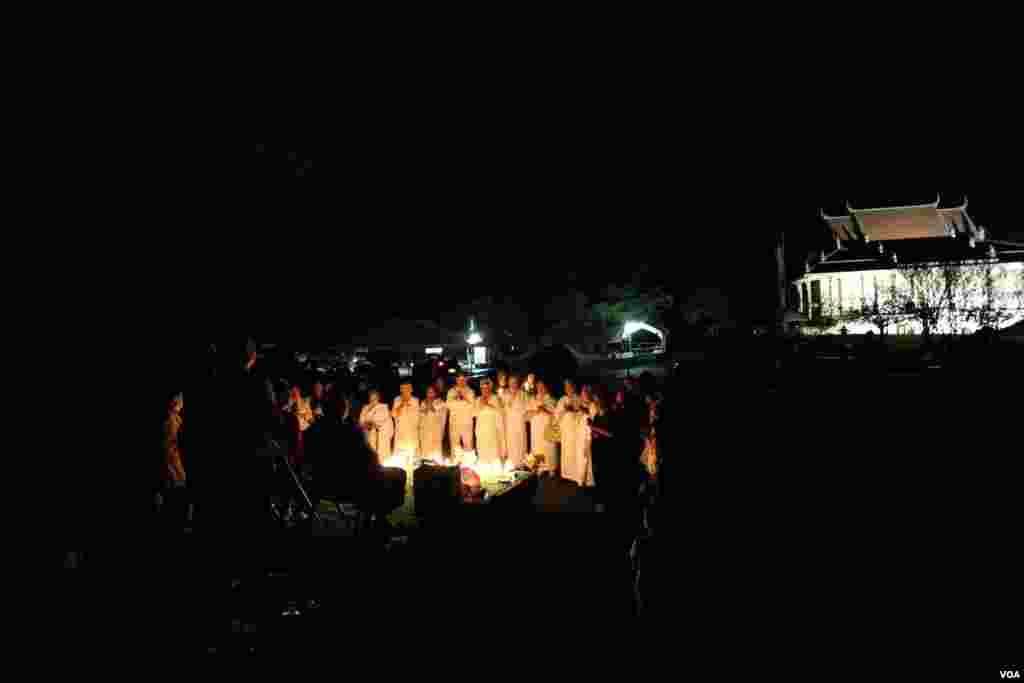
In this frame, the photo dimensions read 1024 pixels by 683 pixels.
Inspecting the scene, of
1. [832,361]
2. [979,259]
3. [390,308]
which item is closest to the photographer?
[832,361]

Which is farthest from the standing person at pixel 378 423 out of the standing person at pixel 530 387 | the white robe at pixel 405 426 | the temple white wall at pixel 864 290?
the temple white wall at pixel 864 290

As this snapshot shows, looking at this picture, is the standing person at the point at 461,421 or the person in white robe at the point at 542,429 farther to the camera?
the standing person at the point at 461,421

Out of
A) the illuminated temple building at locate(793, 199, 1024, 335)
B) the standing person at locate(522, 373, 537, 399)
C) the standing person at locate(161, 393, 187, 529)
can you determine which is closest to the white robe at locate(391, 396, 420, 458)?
the standing person at locate(522, 373, 537, 399)

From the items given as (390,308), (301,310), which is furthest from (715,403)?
(390,308)

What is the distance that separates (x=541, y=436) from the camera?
9.55 meters

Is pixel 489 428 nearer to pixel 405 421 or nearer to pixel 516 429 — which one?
pixel 516 429

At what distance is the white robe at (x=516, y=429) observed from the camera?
10008mm

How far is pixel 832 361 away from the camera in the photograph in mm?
21391

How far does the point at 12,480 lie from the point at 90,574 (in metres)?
0.82

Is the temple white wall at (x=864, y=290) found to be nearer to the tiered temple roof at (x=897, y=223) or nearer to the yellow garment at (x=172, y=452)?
the tiered temple roof at (x=897, y=223)

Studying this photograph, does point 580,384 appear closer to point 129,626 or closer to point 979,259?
point 129,626

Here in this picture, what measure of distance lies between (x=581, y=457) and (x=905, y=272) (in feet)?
121

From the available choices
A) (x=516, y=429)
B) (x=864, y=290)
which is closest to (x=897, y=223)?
(x=864, y=290)

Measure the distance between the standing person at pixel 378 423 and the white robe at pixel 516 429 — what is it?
1.76 m
